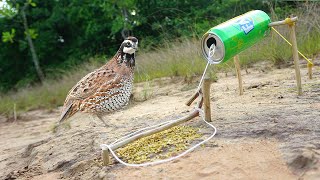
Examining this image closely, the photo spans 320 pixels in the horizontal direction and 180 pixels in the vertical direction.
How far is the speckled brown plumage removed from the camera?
A: 4.27 metres

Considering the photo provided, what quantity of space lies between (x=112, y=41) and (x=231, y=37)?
16730 millimetres

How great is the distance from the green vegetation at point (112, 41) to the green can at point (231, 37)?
2958 millimetres

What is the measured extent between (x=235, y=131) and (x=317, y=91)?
4.77 ft

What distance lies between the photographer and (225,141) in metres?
2.98

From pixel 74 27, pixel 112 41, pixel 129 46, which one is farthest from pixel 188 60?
pixel 74 27

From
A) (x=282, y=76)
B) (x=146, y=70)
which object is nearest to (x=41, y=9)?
(x=146, y=70)

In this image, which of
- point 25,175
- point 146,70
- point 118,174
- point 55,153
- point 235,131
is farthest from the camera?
point 146,70

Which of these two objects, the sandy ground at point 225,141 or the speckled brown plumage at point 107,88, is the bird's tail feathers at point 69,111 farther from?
the sandy ground at point 225,141

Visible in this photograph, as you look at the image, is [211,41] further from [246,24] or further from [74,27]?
[74,27]

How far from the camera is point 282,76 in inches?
222

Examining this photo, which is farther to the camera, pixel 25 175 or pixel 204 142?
pixel 25 175

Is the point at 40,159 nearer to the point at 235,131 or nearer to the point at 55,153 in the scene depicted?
the point at 55,153

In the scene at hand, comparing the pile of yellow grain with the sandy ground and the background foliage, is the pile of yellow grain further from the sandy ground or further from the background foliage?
the background foliage

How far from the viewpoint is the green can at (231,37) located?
3.29 metres
